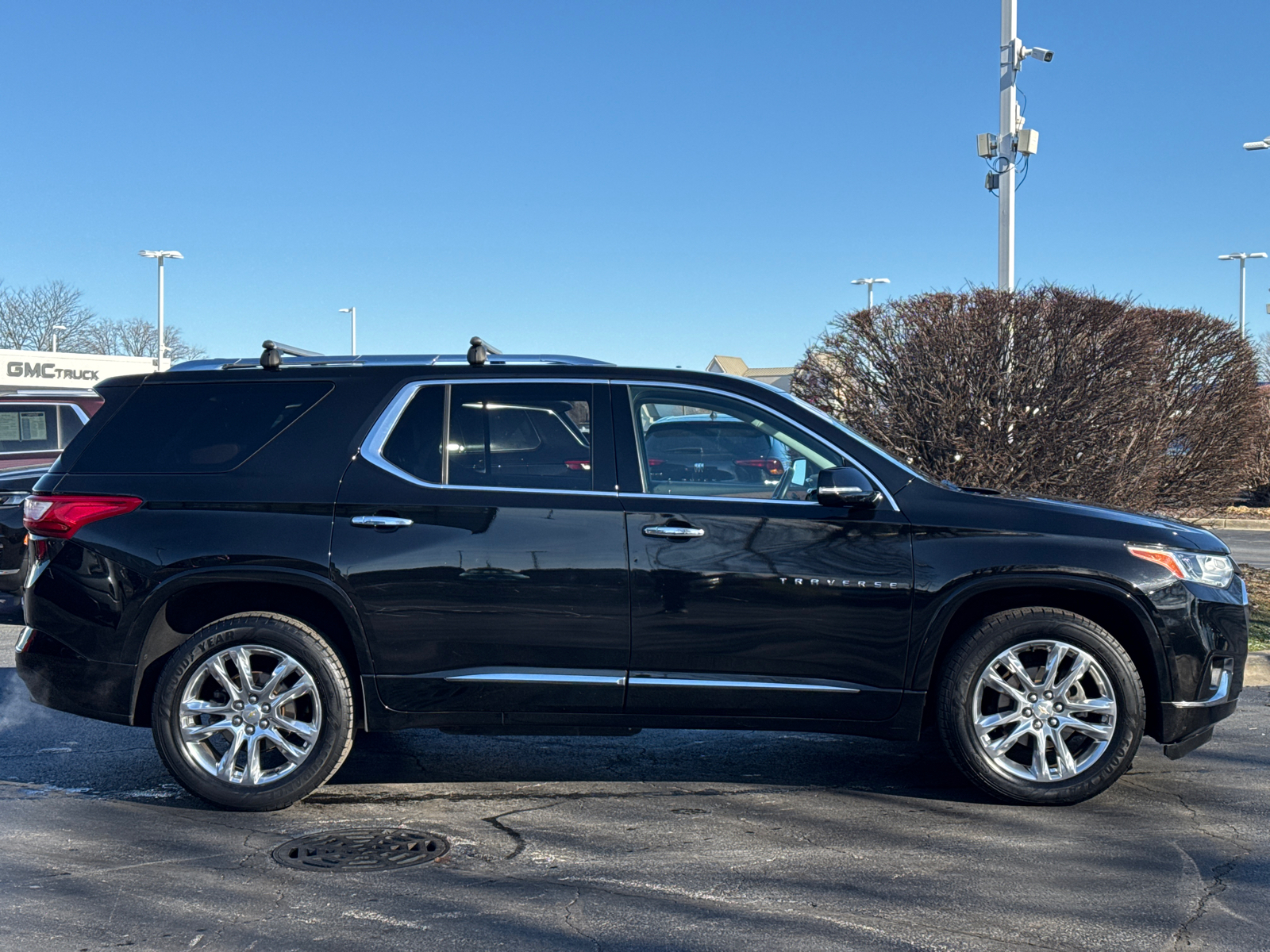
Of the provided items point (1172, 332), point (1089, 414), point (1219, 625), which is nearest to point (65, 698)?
point (1219, 625)

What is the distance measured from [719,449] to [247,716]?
7.26 feet

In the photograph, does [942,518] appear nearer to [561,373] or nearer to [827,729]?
[827,729]

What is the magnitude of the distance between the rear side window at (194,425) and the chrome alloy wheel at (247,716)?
843 millimetres

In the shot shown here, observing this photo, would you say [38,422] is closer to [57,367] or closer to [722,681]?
[722,681]

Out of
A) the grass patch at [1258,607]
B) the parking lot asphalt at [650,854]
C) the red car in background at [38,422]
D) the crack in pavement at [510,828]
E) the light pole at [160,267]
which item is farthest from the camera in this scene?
the light pole at [160,267]

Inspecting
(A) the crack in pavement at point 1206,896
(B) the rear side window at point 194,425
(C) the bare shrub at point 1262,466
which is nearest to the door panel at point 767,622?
(A) the crack in pavement at point 1206,896

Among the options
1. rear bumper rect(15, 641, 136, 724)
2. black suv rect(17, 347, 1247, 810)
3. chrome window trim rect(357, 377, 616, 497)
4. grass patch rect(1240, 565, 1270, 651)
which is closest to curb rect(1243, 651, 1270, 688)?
grass patch rect(1240, 565, 1270, 651)

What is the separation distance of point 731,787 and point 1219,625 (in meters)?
2.11

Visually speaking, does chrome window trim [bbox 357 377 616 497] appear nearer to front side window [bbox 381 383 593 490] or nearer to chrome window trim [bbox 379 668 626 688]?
front side window [bbox 381 383 593 490]

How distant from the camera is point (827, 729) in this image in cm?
482

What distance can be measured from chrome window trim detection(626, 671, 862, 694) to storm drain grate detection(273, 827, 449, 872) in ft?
3.20

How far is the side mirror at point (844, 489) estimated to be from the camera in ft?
15.4

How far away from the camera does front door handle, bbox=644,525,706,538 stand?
15.5 ft

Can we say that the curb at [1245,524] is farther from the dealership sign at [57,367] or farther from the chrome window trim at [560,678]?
the dealership sign at [57,367]
